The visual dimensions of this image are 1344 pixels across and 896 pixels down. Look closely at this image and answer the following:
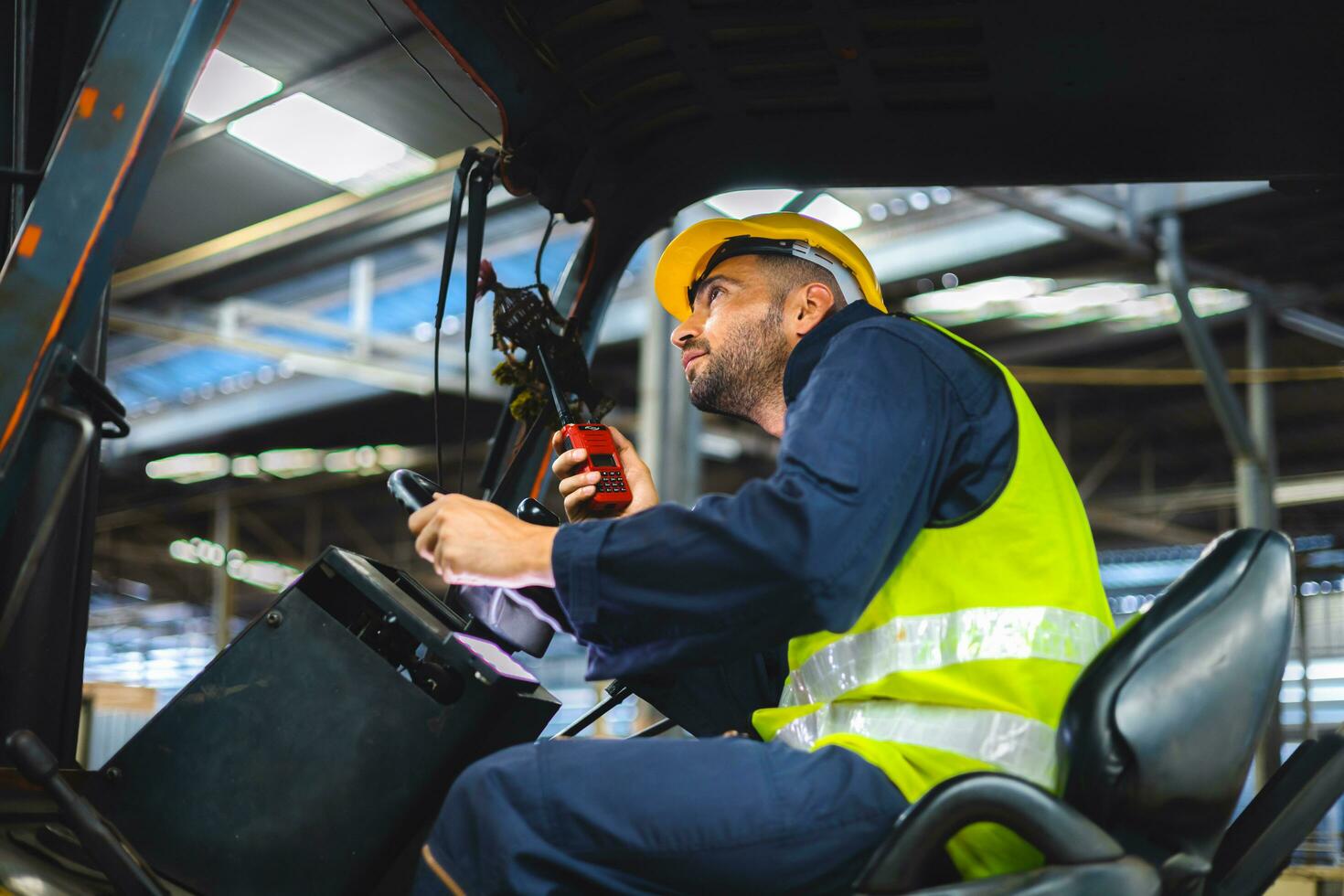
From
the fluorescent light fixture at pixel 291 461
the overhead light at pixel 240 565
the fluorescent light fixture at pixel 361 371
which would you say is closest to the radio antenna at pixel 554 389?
the fluorescent light fixture at pixel 361 371

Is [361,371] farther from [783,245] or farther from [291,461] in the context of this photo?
[783,245]

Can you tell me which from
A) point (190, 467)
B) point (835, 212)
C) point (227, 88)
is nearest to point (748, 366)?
point (227, 88)

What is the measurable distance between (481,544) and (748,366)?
658 millimetres

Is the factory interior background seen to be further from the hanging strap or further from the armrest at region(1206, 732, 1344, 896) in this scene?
the armrest at region(1206, 732, 1344, 896)

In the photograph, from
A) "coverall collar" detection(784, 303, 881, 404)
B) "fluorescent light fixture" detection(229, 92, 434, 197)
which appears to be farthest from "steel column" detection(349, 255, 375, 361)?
"coverall collar" detection(784, 303, 881, 404)

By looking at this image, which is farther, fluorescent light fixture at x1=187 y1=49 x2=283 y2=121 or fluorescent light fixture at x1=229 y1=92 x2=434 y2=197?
fluorescent light fixture at x1=229 y1=92 x2=434 y2=197

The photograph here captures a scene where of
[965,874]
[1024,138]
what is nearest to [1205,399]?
[1024,138]

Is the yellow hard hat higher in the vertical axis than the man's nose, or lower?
higher

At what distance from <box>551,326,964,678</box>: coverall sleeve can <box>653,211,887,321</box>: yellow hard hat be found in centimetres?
61

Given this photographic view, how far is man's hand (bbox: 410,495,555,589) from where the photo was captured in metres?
1.82

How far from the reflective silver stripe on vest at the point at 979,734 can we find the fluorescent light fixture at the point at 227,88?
17.6ft

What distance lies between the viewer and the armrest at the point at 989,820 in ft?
5.11

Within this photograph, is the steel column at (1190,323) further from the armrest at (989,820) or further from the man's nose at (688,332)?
the armrest at (989,820)

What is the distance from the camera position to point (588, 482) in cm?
238
